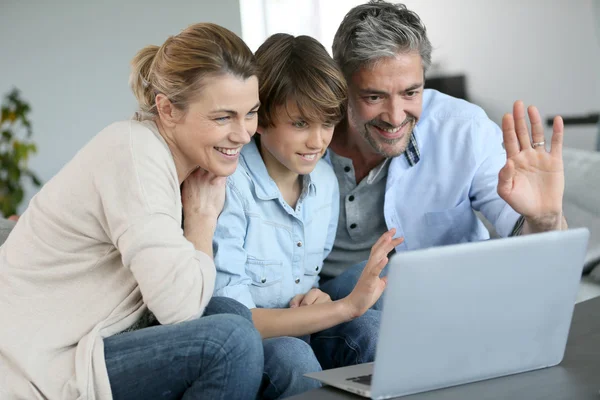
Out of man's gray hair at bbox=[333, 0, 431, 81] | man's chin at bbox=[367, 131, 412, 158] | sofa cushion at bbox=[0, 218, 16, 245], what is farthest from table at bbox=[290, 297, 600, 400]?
sofa cushion at bbox=[0, 218, 16, 245]

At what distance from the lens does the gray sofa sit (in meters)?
2.27

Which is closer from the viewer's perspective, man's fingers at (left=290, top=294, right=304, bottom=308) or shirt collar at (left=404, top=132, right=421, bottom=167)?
man's fingers at (left=290, top=294, right=304, bottom=308)

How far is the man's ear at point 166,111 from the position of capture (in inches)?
57.0

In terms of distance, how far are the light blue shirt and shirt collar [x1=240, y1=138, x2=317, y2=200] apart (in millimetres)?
362

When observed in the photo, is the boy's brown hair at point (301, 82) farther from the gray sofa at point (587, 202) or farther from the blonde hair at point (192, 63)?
the gray sofa at point (587, 202)

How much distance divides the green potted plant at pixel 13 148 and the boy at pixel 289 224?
7.23 feet

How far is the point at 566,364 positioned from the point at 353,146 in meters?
0.97

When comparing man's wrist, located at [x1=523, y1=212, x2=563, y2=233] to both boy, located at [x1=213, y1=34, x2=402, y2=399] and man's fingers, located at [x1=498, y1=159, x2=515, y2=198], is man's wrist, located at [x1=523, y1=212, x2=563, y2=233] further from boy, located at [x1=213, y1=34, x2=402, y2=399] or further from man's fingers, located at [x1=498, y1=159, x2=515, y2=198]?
boy, located at [x1=213, y1=34, x2=402, y2=399]

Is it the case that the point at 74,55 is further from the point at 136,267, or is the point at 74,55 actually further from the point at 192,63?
the point at 136,267

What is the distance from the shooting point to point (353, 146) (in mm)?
2031

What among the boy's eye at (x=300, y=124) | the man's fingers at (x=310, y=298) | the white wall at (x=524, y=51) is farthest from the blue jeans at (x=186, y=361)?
the white wall at (x=524, y=51)

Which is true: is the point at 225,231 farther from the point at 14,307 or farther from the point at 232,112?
the point at 14,307

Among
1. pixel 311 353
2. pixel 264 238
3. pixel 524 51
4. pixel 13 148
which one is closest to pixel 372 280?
pixel 311 353

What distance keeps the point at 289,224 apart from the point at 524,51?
190 centimetres
